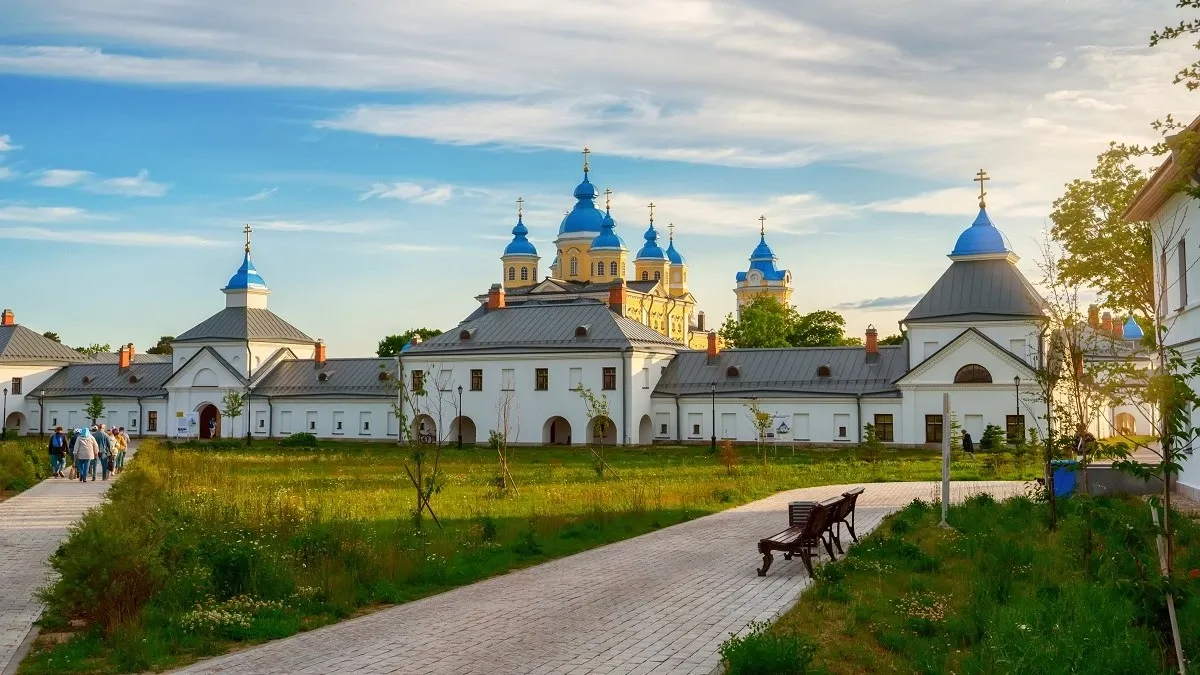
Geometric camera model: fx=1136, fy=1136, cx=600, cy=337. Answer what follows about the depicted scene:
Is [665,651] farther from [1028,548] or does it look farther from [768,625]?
[1028,548]

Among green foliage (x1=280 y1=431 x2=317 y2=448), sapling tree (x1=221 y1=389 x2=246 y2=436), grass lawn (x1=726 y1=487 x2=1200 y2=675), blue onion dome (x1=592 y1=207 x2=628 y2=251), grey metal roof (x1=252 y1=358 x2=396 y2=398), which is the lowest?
grass lawn (x1=726 y1=487 x2=1200 y2=675)

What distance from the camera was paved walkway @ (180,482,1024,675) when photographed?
8.70 metres

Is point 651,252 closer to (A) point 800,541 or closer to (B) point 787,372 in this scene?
(B) point 787,372

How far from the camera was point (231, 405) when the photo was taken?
178ft

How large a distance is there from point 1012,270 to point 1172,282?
23910 millimetres

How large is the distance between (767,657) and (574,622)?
115 inches

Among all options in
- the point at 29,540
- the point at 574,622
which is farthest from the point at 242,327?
the point at 574,622

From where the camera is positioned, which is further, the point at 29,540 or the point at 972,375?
the point at 972,375

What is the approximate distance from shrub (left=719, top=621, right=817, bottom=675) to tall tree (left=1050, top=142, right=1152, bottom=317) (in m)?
23.8

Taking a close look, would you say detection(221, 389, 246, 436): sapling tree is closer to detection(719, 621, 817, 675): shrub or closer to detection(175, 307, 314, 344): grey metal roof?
detection(175, 307, 314, 344): grey metal roof

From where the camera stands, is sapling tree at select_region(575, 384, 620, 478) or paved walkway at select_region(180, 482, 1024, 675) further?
sapling tree at select_region(575, 384, 620, 478)

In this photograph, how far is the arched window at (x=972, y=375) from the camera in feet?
136

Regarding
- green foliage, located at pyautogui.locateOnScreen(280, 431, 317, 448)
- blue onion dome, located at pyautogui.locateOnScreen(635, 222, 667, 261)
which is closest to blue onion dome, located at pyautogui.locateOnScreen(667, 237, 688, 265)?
blue onion dome, located at pyautogui.locateOnScreen(635, 222, 667, 261)

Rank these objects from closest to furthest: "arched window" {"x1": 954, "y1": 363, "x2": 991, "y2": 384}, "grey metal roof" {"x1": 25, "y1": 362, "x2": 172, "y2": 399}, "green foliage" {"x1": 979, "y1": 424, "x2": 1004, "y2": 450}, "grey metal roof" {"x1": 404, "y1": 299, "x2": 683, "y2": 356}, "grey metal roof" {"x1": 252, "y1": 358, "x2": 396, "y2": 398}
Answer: "green foliage" {"x1": 979, "y1": 424, "x2": 1004, "y2": 450} < "arched window" {"x1": 954, "y1": 363, "x2": 991, "y2": 384} < "grey metal roof" {"x1": 404, "y1": 299, "x2": 683, "y2": 356} < "grey metal roof" {"x1": 252, "y1": 358, "x2": 396, "y2": 398} < "grey metal roof" {"x1": 25, "y1": 362, "x2": 172, "y2": 399}
